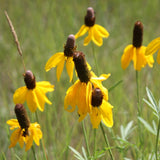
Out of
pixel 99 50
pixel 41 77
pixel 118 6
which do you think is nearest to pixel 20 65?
pixel 41 77

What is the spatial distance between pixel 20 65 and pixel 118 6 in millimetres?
1820

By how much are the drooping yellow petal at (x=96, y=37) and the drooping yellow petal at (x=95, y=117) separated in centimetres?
87

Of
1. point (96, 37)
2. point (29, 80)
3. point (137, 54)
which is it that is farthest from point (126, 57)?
point (29, 80)

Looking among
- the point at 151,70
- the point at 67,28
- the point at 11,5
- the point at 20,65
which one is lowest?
the point at 151,70

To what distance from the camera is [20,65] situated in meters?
3.59

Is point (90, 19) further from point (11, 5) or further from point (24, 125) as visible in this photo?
point (11, 5)

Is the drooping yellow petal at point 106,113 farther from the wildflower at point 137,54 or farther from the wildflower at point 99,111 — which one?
the wildflower at point 137,54

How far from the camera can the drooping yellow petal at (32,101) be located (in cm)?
171

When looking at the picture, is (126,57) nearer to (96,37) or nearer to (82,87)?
(96,37)

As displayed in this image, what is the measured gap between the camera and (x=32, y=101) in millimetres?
1727

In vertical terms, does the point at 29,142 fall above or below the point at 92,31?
below

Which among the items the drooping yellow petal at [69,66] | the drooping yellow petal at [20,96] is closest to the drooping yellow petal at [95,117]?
the drooping yellow petal at [69,66]

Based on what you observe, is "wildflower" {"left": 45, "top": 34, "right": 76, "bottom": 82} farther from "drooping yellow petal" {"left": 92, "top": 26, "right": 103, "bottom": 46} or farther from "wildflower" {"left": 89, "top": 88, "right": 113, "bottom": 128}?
"drooping yellow petal" {"left": 92, "top": 26, "right": 103, "bottom": 46}

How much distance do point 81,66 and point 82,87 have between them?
93mm
